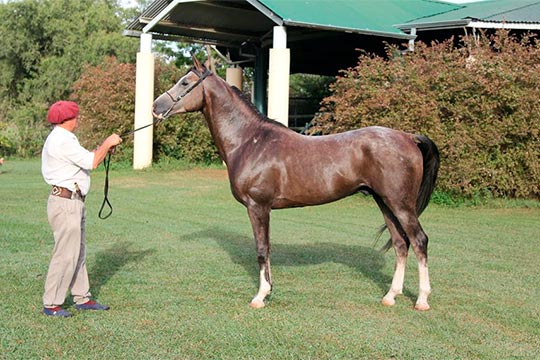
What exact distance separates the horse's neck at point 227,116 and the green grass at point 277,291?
1582mm

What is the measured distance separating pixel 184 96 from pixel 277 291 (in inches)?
89.2

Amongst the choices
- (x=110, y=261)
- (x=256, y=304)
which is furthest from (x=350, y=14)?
(x=256, y=304)

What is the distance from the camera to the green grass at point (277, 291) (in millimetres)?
5500

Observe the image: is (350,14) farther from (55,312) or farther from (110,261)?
(55,312)

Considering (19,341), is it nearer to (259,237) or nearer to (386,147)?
(259,237)

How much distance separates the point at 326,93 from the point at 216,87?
30538mm

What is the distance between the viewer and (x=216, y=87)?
24.0ft

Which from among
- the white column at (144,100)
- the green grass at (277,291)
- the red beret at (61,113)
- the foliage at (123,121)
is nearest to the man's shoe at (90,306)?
the green grass at (277,291)

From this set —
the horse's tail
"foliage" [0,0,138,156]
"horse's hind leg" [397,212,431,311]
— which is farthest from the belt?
"foliage" [0,0,138,156]

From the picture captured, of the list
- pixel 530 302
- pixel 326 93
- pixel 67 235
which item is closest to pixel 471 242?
Answer: pixel 530 302

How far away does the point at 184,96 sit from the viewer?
723 centimetres

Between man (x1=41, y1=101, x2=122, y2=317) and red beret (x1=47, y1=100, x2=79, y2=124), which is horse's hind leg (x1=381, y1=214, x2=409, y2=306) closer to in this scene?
man (x1=41, y1=101, x2=122, y2=317)

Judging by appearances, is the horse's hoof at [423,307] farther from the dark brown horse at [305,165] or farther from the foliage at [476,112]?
the foliage at [476,112]

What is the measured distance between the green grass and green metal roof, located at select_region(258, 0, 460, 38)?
278 inches
